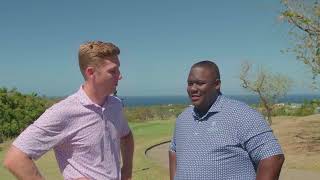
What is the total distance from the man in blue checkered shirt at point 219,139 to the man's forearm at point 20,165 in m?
1.54

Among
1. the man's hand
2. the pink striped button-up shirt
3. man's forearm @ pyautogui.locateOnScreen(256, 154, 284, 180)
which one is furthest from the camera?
man's forearm @ pyautogui.locateOnScreen(256, 154, 284, 180)

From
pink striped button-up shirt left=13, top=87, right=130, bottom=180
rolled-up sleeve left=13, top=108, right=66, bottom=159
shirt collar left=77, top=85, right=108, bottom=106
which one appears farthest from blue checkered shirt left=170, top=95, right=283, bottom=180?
rolled-up sleeve left=13, top=108, right=66, bottom=159

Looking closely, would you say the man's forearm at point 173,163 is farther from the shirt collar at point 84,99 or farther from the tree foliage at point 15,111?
the tree foliage at point 15,111

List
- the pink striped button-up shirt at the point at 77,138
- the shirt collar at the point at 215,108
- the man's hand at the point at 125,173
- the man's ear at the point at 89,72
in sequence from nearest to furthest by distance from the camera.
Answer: the pink striped button-up shirt at the point at 77,138 < the man's ear at the point at 89,72 < the man's hand at the point at 125,173 < the shirt collar at the point at 215,108

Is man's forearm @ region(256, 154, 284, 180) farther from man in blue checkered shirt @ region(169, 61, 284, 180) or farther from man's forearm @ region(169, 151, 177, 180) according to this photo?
man's forearm @ region(169, 151, 177, 180)

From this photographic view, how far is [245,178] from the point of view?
4.04m

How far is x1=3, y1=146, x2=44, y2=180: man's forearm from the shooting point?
290 centimetres

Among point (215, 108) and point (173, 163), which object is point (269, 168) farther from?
point (173, 163)

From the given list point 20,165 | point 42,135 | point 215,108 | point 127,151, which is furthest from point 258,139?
point 20,165

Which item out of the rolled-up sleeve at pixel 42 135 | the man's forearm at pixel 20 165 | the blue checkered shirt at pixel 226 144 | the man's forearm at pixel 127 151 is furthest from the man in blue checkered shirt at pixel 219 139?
the man's forearm at pixel 20 165

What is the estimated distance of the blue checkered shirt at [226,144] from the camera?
3.94m

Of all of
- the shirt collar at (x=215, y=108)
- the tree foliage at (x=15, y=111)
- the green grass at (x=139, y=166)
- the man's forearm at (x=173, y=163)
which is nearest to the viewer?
the shirt collar at (x=215, y=108)

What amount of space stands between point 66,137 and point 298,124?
80.4 feet

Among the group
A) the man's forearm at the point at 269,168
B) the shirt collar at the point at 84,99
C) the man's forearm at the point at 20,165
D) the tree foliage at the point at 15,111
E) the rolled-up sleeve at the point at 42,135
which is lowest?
the tree foliage at the point at 15,111
